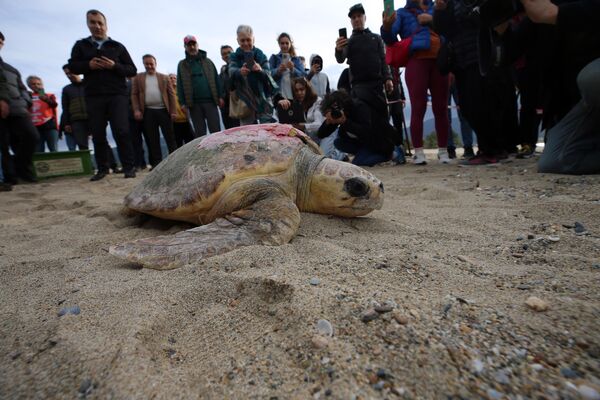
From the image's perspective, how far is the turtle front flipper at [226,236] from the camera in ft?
3.74

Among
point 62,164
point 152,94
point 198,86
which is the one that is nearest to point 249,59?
point 198,86

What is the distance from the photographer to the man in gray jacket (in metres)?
4.07

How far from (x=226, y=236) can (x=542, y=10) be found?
2480mm

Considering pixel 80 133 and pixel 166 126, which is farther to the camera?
pixel 80 133

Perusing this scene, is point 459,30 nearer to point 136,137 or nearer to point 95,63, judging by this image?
point 95,63

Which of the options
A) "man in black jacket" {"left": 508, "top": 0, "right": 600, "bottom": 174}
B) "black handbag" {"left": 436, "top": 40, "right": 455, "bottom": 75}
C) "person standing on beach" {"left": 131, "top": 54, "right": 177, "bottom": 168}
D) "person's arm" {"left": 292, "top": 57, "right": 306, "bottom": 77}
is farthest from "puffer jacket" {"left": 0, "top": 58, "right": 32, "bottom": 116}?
"man in black jacket" {"left": 508, "top": 0, "right": 600, "bottom": 174}

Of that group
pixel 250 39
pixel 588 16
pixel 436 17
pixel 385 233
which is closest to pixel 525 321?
pixel 385 233

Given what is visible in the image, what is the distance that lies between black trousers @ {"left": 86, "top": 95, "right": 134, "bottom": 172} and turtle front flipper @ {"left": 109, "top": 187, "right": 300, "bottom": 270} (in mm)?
3228

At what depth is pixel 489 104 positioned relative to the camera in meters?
3.29

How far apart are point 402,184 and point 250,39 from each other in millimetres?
2851

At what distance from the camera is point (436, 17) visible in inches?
125

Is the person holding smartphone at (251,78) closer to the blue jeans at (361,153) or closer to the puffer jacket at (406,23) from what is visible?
the blue jeans at (361,153)

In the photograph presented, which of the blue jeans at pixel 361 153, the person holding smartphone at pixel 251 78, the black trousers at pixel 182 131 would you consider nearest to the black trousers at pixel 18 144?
the black trousers at pixel 182 131

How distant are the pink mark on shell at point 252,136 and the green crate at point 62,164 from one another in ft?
13.8
